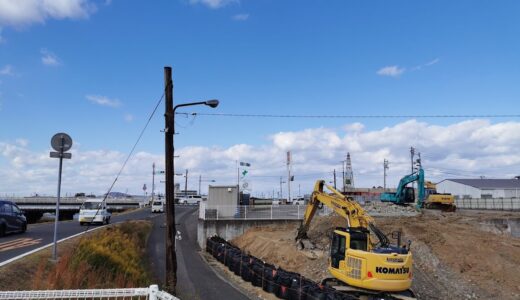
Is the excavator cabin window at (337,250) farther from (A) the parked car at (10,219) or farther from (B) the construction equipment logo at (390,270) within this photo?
(A) the parked car at (10,219)

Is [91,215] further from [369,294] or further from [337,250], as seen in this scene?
[369,294]

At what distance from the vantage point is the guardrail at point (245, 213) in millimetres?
34438

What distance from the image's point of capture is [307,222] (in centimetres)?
2575

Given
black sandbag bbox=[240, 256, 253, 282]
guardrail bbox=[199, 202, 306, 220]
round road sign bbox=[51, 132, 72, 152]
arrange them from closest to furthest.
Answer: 1. round road sign bbox=[51, 132, 72, 152]
2. black sandbag bbox=[240, 256, 253, 282]
3. guardrail bbox=[199, 202, 306, 220]

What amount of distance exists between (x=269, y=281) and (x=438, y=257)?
11.5m

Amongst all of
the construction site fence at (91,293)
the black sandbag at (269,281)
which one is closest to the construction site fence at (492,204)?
the black sandbag at (269,281)

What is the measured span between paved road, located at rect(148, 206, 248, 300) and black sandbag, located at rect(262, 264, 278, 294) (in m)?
1.24

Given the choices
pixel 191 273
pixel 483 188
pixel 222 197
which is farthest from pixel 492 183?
pixel 191 273

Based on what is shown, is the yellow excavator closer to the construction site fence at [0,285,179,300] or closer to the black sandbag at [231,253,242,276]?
the black sandbag at [231,253,242,276]

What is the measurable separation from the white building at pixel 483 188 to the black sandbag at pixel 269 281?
259 feet

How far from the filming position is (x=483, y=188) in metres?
93.7

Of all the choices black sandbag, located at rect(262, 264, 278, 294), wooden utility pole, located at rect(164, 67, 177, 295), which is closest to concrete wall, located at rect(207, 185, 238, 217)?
black sandbag, located at rect(262, 264, 278, 294)

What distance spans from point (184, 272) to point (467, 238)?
60.6 feet

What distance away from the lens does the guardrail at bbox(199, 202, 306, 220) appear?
34438 millimetres
